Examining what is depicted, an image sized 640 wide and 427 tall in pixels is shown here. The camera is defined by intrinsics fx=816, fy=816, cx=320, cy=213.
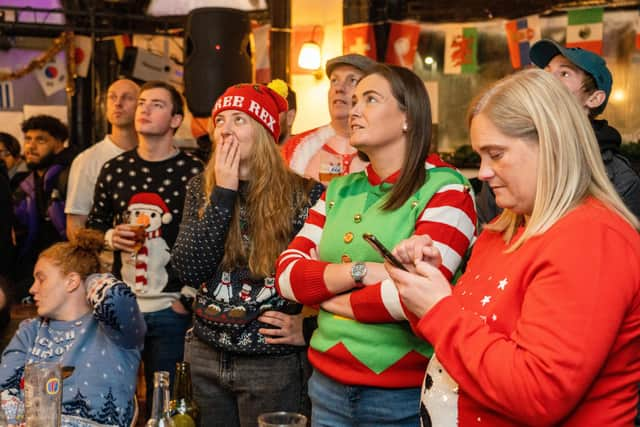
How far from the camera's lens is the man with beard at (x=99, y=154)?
3852mm

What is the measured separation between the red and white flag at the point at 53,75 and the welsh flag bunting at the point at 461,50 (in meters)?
4.85

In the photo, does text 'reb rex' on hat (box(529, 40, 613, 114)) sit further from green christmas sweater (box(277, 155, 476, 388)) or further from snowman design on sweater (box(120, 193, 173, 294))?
snowman design on sweater (box(120, 193, 173, 294))

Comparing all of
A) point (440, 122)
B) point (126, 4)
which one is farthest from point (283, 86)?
point (126, 4)

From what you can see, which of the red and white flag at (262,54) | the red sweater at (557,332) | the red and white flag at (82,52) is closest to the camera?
the red sweater at (557,332)

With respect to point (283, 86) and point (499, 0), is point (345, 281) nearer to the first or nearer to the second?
point (283, 86)

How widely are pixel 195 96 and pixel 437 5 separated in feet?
11.8

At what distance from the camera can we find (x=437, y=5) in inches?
271

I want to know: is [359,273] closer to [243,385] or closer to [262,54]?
[243,385]

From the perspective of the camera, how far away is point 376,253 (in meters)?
2.17

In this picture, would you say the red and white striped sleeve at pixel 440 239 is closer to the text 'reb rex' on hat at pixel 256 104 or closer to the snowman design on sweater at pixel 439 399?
the snowman design on sweater at pixel 439 399

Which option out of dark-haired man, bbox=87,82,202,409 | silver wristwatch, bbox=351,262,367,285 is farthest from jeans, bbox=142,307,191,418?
silver wristwatch, bbox=351,262,367,285

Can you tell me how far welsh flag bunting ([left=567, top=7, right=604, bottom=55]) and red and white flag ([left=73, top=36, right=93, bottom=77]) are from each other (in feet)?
16.6

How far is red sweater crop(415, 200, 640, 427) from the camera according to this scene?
137cm

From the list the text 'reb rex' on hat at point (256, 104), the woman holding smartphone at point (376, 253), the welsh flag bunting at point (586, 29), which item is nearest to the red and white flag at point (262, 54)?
the welsh flag bunting at point (586, 29)
